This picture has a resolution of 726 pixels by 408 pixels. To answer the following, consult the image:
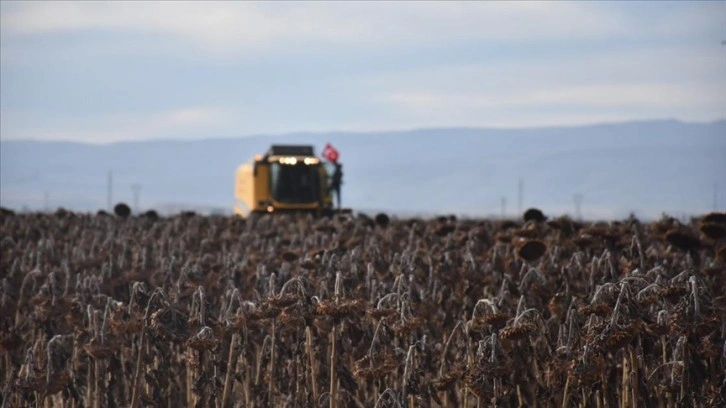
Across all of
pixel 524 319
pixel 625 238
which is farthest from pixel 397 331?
pixel 625 238

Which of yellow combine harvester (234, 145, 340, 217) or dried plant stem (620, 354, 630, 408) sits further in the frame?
yellow combine harvester (234, 145, 340, 217)

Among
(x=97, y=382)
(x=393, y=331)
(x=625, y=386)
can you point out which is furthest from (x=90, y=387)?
(x=625, y=386)

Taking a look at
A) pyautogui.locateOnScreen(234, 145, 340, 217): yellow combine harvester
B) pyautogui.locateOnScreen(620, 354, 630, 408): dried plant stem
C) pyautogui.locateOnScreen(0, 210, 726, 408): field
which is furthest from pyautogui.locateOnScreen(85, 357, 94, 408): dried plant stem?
pyautogui.locateOnScreen(234, 145, 340, 217): yellow combine harvester

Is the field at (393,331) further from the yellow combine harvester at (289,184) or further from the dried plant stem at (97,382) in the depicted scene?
the yellow combine harvester at (289,184)

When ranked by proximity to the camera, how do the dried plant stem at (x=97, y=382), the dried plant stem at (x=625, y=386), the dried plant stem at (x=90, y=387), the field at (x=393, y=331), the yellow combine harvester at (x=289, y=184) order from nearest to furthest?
the field at (x=393, y=331) < the dried plant stem at (x=625, y=386) < the dried plant stem at (x=97, y=382) < the dried plant stem at (x=90, y=387) < the yellow combine harvester at (x=289, y=184)

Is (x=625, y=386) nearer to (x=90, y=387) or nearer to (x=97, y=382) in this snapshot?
(x=97, y=382)

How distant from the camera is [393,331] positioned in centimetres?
926

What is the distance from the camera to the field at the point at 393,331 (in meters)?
8.02

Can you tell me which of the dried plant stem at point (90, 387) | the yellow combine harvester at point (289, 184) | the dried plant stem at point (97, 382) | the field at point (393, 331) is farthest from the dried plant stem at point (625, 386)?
the yellow combine harvester at point (289, 184)

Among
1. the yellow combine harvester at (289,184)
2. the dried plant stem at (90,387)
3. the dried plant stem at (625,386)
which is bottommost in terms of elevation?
the dried plant stem at (90,387)

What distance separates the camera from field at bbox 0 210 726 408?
802 centimetres

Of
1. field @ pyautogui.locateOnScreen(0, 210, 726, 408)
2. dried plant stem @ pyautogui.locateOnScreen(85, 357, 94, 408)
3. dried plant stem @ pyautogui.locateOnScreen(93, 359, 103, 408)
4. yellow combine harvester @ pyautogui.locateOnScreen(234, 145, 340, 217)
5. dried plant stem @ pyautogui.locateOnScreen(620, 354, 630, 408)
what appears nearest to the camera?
field @ pyautogui.locateOnScreen(0, 210, 726, 408)

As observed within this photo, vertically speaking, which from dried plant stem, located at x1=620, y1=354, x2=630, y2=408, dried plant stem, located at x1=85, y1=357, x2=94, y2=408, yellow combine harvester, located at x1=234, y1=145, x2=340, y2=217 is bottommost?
dried plant stem, located at x1=85, y1=357, x2=94, y2=408

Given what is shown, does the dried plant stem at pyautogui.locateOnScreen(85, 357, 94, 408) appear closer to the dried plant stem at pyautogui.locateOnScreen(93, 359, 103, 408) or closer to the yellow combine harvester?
the dried plant stem at pyautogui.locateOnScreen(93, 359, 103, 408)
